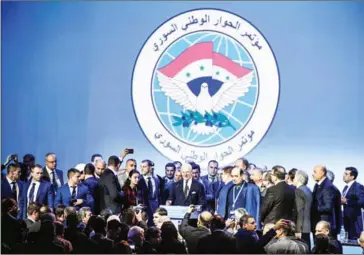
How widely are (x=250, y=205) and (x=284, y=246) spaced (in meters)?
0.58

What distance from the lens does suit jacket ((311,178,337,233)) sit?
36.6ft

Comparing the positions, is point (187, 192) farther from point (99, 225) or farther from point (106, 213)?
point (99, 225)

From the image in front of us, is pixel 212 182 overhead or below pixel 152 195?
overhead

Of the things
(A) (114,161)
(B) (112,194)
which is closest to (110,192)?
(B) (112,194)

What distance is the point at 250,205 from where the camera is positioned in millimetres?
11234

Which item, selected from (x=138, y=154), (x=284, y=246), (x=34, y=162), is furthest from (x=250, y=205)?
(x=34, y=162)

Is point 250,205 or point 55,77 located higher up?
point 55,77

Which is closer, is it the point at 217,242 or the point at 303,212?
the point at 217,242

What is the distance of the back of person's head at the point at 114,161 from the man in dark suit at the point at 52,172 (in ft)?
1.71

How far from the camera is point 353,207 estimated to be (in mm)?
11211

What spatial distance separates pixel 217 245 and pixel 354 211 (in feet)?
4.74

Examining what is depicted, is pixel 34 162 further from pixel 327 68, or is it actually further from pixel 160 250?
pixel 327 68

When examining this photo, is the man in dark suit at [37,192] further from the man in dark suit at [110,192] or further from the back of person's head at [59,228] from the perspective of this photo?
the man in dark suit at [110,192]

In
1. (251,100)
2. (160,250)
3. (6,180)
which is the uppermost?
(251,100)
